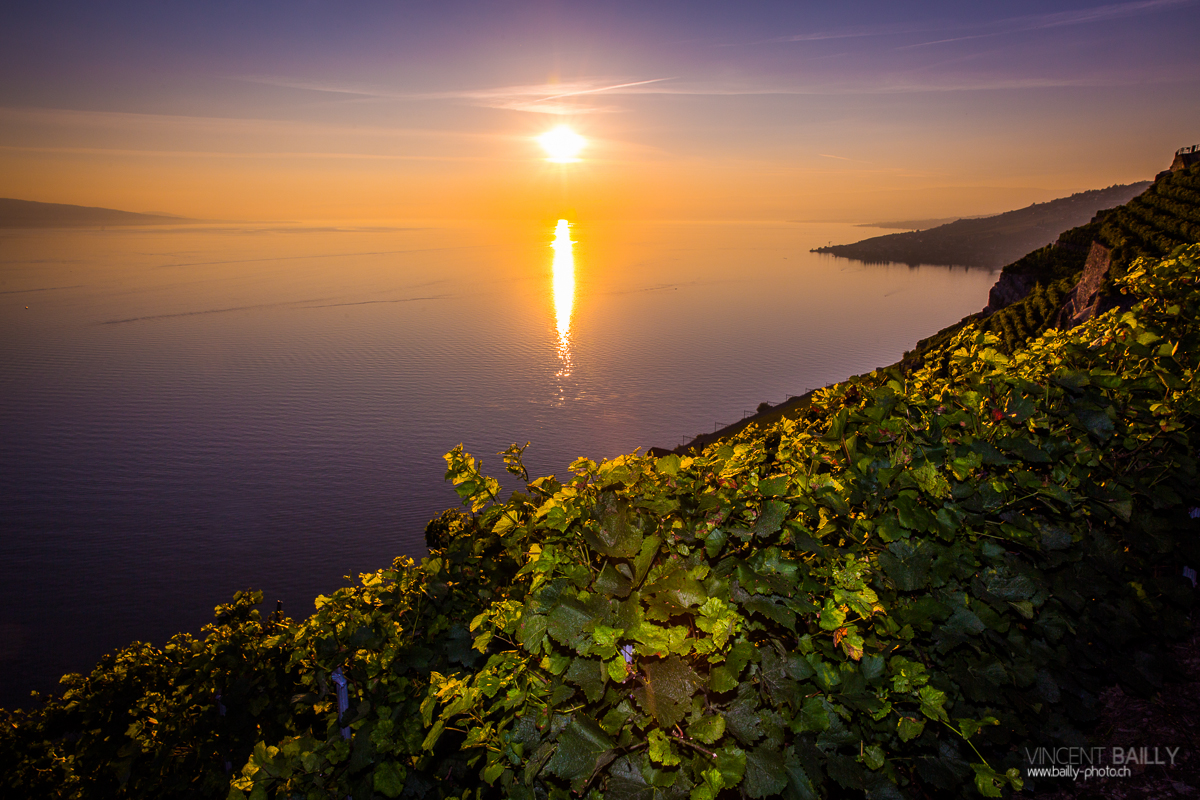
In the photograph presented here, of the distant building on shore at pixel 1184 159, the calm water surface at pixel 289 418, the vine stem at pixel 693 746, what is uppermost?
the distant building on shore at pixel 1184 159

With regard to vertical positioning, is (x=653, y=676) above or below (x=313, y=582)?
above

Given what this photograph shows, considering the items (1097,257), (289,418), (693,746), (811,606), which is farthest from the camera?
(289,418)

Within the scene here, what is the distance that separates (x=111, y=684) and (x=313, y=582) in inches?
2283

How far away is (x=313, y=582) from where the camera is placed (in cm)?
6241

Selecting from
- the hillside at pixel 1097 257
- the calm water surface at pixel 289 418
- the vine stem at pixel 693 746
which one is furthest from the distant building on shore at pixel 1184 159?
the vine stem at pixel 693 746

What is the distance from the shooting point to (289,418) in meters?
103

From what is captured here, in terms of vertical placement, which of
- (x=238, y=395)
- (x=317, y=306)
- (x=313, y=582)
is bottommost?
(x=313, y=582)

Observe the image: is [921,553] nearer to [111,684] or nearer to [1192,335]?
[1192,335]

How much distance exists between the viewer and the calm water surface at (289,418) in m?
65.1

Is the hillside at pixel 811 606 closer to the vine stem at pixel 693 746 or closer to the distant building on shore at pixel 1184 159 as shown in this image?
the vine stem at pixel 693 746

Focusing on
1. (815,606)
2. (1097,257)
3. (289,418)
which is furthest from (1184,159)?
(289,418)

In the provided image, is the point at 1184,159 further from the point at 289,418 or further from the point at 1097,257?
the point at 289,418

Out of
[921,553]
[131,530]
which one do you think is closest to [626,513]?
[921,553]

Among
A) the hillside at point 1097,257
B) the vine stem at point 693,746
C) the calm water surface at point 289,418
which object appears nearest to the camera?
the vine stem at point 693,746
